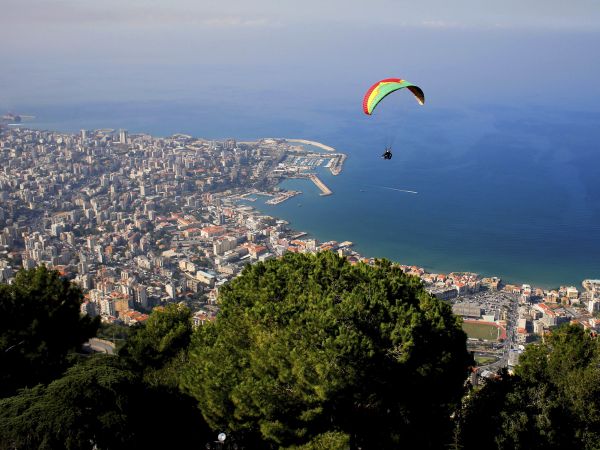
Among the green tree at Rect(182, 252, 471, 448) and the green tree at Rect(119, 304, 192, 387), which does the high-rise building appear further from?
the green tree at Rect(182, 252, 471, 448)

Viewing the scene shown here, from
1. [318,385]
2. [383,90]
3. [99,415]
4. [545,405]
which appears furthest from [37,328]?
[545,405]

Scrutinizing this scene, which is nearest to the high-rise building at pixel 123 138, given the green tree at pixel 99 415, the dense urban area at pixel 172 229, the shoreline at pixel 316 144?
the dense urban area at pixel 172 229

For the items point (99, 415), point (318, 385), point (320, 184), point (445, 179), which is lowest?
point (99, 415)

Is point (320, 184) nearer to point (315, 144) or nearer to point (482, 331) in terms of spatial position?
point (315, 144)

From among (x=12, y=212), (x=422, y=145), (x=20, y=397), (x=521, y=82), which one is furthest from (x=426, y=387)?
(x=521, y=82)

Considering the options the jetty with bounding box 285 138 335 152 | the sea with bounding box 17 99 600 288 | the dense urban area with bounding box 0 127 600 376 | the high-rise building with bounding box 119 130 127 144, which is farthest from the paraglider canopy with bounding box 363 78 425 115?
the high-rise building with bounding box 119 130 127 144

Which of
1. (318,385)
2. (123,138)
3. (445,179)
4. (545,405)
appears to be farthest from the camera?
(123,138)
